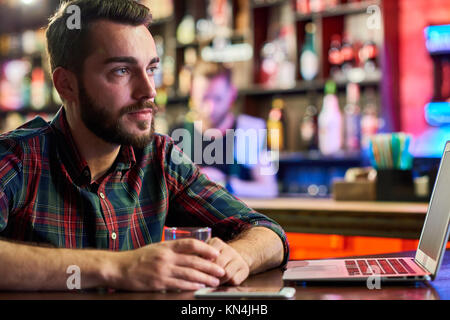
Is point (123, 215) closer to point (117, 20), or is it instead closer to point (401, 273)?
point (117, 20)

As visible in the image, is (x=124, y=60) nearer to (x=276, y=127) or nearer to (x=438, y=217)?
(x=438, y=217)

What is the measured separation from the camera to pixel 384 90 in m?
3.88

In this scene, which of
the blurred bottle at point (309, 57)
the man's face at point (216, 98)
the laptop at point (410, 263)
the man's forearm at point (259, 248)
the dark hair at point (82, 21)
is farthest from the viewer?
the man's face at point (216, 98)

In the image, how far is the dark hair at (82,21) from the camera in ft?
4.87

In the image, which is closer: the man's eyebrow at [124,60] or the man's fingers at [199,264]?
the man's fingers at [199,264]

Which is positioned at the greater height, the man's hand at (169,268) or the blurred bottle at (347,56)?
the blurred bottle at (347,56)

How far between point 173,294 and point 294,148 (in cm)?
343

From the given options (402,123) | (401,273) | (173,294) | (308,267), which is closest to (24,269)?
(173,294)

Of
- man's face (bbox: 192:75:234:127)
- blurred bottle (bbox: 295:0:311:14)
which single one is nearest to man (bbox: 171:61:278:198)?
man's face (bbox: 192:75:234:127)

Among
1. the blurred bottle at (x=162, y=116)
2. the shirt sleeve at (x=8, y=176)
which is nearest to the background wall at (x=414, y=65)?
the blurred bottle at (x=162, y=116)

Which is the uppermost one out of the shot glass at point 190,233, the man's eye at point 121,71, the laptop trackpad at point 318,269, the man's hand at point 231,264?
the man's eye at point 121,71

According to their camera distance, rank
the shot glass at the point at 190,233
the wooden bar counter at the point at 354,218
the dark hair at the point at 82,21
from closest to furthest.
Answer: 1. the shot glass at the point at 190,233
2. the dark hair at the point at 82,21
3. the wooden bar counter at the point at 354,218

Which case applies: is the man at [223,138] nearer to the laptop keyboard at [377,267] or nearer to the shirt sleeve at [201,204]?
the shirt sleeve at [201,204]

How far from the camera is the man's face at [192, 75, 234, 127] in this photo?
4703 mm
